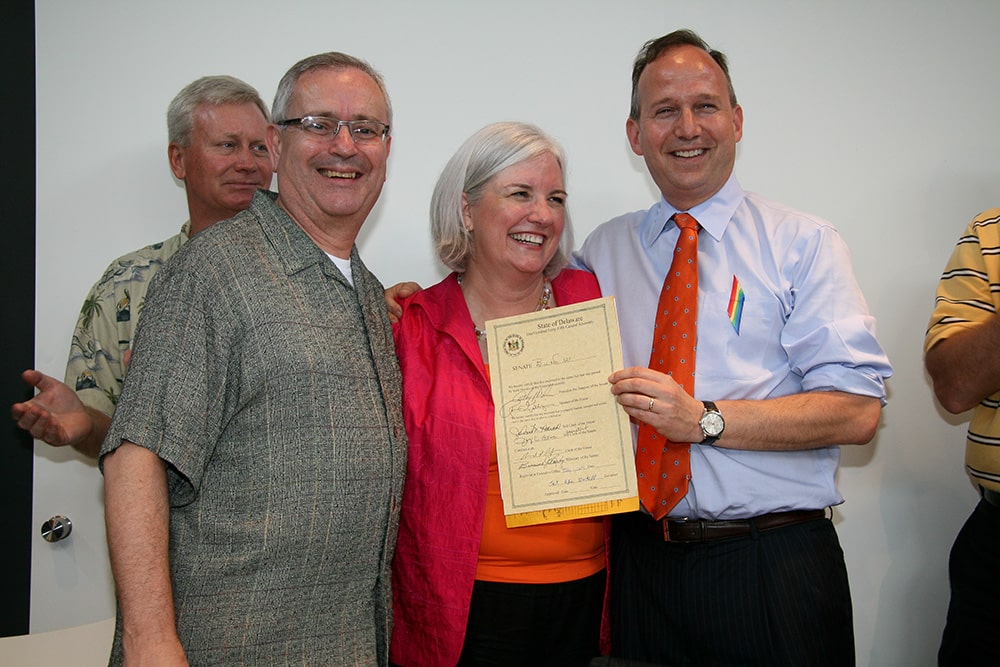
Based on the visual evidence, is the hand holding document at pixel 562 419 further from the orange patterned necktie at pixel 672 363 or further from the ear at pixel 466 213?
the ear at pixel 466 213

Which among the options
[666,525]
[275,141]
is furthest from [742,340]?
[275,141]

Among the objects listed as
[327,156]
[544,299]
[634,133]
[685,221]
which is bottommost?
[544,299]

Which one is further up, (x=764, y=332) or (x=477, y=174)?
(x=477, y=174)

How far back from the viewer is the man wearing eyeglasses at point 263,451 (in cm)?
145

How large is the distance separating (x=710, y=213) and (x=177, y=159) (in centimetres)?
165

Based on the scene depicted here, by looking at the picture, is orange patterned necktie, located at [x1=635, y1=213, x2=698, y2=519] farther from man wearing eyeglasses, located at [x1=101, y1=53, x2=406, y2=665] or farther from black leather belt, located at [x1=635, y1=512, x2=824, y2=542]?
man wearing eyeglasses, located at [x1=101, y1=53, x2=406, y2=665]

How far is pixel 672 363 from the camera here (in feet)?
6.41

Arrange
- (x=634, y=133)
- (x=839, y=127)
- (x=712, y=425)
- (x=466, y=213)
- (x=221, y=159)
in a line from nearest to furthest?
(x=712, y=425)
(x=466, y=213)
(x=634, y=133)
(x=221, y=159)
(x=839, y=127)

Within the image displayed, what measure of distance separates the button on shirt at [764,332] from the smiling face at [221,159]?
1235 millimetres

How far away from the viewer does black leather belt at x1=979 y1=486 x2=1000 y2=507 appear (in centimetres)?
212

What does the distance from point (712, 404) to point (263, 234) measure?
42.7 inches

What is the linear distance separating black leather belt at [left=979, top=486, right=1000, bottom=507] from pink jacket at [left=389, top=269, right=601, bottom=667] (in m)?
1.37

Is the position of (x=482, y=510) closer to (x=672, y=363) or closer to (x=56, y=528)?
(x=672, y=363)

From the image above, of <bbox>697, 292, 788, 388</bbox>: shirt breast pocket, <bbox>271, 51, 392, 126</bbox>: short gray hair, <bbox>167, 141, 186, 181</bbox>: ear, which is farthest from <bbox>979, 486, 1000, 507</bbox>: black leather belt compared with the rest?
<bbox>167, 141, 186, 181</bbox>: ear
